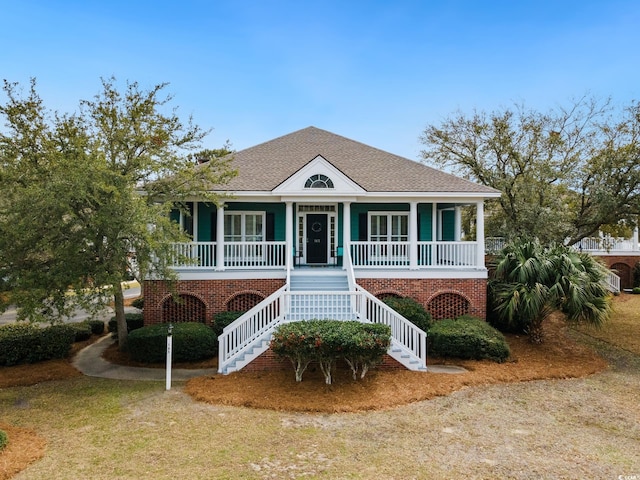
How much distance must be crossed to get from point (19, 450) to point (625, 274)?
105ft

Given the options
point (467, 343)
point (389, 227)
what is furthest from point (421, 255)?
point (467, 343)

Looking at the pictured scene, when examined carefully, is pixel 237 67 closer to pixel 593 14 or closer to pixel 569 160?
pixel 593 14

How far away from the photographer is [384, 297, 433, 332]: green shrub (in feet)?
40.6

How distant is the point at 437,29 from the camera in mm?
15797

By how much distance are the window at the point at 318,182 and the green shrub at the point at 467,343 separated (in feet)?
19.7

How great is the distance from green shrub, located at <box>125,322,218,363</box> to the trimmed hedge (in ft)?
7.58

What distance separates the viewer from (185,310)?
13.7m

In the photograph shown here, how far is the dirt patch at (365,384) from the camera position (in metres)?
8.47

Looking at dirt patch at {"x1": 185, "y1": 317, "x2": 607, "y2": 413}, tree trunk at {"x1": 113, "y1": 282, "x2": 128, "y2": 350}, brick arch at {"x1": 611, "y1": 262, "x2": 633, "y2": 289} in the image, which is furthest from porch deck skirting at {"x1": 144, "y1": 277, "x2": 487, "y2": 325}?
brick arch at {"x1": 611, "y1": 262, "x2": 633, "y2": 289}

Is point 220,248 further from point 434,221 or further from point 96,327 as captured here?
point 434,221

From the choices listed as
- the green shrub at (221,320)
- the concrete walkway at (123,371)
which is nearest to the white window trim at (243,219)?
the green shrub at (221,320)

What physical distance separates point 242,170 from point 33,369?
9.34m

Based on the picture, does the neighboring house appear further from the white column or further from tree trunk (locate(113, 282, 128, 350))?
tree trunk (locate(113, 282, 128, 350))

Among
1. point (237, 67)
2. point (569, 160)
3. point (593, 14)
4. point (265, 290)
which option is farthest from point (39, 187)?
point (569, 160)
